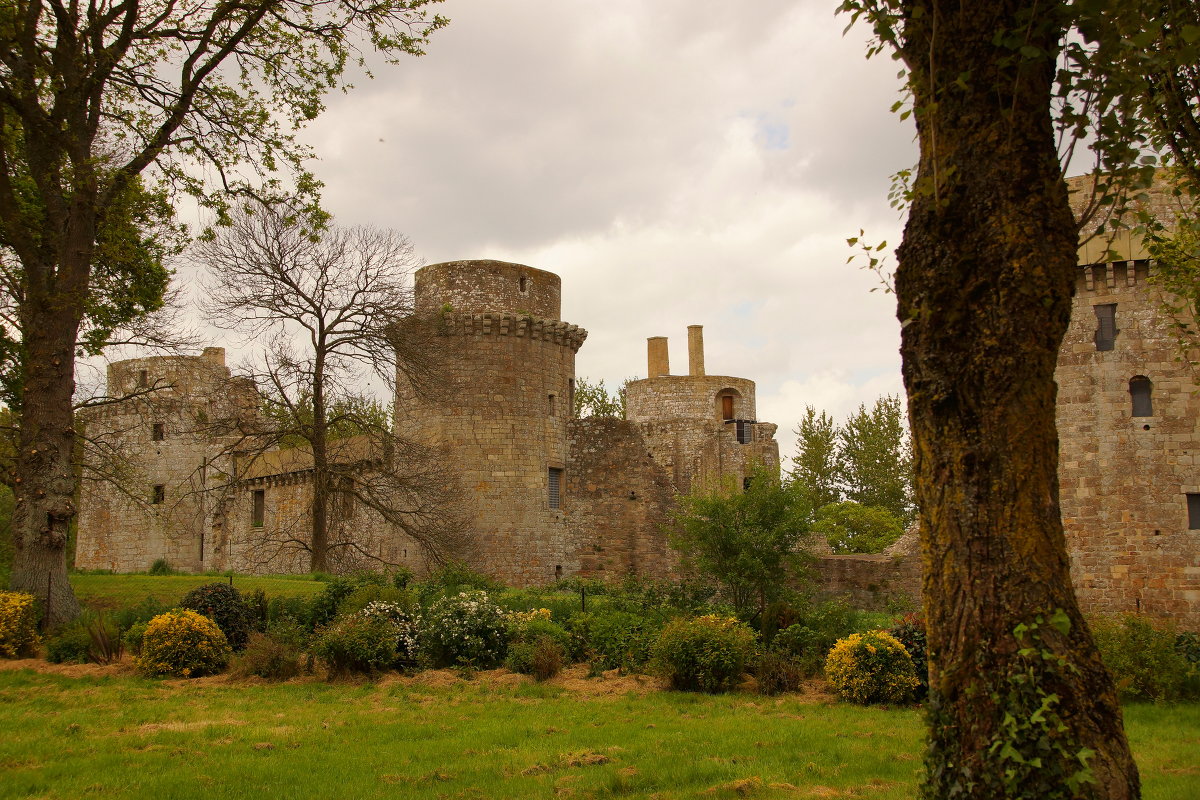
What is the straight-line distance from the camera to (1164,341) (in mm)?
20078

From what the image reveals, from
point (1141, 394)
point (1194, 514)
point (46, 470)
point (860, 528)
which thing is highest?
point (1141, 394)

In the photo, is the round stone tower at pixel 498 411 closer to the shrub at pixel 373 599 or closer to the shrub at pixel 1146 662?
the shrub at pixel 373 599

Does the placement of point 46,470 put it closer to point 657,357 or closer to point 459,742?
point 459,742

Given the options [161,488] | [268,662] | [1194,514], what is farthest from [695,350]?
[268,662]

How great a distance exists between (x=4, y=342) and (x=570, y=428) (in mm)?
14593

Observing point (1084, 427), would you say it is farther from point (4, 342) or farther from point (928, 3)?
point (4, 342)

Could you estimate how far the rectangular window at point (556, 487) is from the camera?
27.5 m

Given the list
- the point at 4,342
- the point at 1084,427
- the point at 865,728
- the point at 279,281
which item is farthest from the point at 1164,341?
the point at 4,342

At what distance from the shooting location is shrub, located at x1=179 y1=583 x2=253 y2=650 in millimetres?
14219

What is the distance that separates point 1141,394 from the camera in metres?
20.2

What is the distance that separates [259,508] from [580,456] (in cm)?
1162

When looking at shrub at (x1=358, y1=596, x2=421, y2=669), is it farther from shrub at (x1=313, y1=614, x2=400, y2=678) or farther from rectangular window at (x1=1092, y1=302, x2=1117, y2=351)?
rectangular window at (x1=1092, y1=302, x2=1117, y2=351)

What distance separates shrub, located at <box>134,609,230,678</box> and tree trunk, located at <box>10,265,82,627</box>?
2.87m

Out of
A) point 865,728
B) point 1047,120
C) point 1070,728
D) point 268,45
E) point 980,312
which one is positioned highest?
point 268,45
